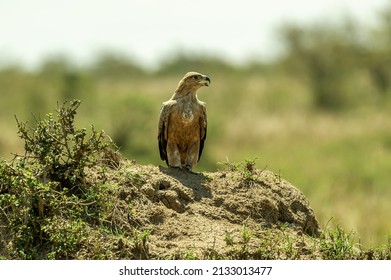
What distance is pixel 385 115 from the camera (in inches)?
1393

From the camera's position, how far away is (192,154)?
402 inches

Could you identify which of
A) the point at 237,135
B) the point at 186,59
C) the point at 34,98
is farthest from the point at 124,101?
the point at 186,59

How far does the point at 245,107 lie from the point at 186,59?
27157 mm

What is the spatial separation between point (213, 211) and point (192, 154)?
6.02ft

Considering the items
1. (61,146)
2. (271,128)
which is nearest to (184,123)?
(61,146)

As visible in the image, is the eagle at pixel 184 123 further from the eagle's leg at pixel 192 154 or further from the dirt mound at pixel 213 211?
the dirt mound at pixel 213 211

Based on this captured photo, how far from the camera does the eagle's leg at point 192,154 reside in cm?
1018

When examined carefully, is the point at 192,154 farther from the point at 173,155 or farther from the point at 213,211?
the point at 213,211

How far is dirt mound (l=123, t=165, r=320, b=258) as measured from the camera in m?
7.90

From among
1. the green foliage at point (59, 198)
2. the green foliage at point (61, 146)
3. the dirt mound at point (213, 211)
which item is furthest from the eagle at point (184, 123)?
the green foliage at point (61, 146)

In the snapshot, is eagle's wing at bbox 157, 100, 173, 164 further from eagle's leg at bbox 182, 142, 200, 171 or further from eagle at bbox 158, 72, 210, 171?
eagle's leg at bbox 182, 142, 200, 171

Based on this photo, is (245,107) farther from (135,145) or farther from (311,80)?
(135,145)

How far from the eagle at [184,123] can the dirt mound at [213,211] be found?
0.92 m

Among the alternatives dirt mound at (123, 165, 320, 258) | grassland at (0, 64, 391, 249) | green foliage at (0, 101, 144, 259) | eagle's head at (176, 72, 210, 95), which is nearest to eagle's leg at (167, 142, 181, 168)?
eagle's head at (176, 72, 210, 95)
